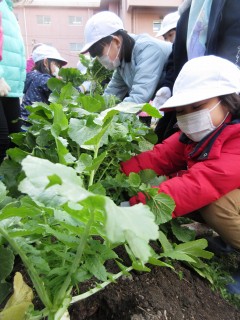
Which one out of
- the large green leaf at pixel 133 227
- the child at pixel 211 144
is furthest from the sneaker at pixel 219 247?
→ the large green leaf at pixel 133 227

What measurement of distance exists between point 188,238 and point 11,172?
778mm

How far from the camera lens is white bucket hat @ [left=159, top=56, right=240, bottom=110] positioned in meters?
1.37

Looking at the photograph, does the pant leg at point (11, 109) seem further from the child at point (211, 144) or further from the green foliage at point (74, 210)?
the child at point (211, 144)

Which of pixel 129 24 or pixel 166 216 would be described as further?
pixel 129 24

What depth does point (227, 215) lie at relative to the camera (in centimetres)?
140

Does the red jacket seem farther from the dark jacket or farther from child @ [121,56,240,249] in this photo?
the dark jacket

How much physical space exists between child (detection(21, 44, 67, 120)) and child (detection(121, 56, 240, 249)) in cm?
190

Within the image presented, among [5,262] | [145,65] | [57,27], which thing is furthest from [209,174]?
[57,27]

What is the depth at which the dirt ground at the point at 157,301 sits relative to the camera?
1.00 m

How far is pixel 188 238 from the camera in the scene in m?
1.36

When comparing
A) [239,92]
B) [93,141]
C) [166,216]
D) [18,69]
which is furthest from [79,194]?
[18,69]

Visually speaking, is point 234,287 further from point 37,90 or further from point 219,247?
point 37,90

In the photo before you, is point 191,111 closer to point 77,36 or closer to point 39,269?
point 39,269

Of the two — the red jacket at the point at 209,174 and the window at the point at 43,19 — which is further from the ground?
the red jacket at the point at 209,174
